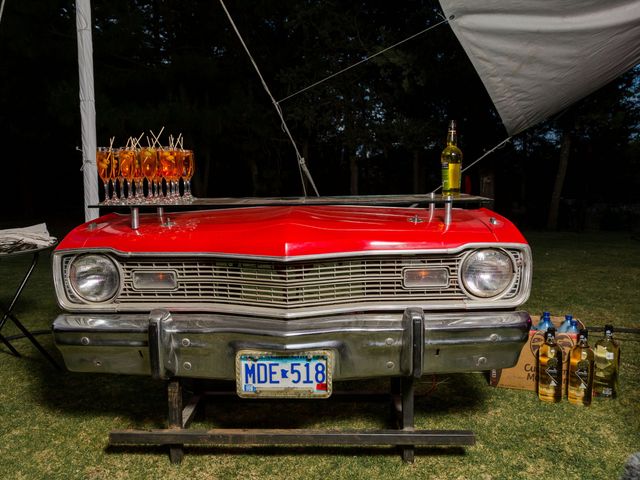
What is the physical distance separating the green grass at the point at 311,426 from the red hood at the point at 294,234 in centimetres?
96

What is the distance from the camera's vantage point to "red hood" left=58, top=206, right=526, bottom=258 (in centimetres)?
213

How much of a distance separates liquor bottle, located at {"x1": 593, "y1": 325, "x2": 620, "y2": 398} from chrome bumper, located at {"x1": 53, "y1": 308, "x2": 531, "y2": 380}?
4.01ft

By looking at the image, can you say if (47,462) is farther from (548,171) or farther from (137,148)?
(548,171)

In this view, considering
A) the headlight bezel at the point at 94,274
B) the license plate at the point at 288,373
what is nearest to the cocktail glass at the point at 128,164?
the headlight bezel at the point at 94,274

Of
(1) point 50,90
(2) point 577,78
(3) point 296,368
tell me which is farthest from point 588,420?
(1) point 50,90

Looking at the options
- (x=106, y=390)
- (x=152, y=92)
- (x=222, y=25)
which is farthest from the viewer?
(x=222, y=25)

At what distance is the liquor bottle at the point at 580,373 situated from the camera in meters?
2.99

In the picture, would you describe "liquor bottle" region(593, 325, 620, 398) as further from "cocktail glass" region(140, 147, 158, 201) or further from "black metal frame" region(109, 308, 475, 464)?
"cocktail glass" region(140, 147, 158, 201)

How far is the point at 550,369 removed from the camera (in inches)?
122

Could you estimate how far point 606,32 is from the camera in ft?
11.5

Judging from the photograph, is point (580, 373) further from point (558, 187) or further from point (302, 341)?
point (558, 187)

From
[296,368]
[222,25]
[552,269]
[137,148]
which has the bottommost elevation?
[552,269]

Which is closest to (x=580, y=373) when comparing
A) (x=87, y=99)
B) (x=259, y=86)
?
(x=87, y=99)

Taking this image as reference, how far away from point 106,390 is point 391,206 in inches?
78.2
